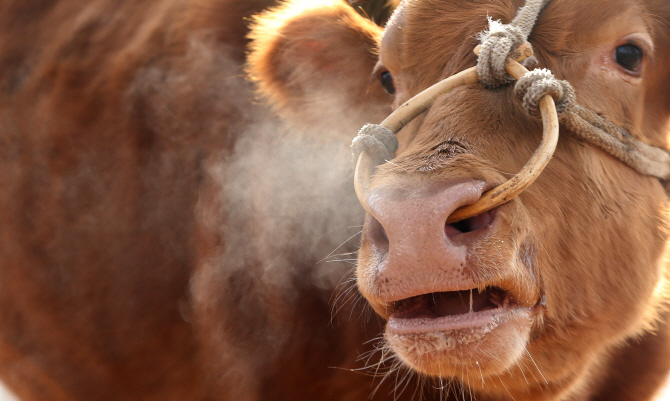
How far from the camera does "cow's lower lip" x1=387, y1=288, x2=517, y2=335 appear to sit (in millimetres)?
1498

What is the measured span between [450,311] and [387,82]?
1.18 meters

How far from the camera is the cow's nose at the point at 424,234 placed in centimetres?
139

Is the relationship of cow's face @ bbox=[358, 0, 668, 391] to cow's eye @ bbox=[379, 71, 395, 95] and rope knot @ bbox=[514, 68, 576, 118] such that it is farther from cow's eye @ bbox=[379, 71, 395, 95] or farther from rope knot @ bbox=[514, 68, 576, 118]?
cow's eye @ bbox=[379, 71, 395, 95]

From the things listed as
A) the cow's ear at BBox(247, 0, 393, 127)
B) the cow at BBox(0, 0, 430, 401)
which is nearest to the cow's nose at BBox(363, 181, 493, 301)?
the cow at BBox(0, 0, 430, 401)

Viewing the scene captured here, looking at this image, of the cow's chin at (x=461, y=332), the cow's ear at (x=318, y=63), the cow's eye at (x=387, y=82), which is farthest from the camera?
the cow's ear at (x=318, y=63)

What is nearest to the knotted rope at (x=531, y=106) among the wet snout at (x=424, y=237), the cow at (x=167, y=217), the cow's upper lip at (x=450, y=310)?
the wet snout at (x=424, y=237)

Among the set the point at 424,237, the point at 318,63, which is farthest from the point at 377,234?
the point at 318,63

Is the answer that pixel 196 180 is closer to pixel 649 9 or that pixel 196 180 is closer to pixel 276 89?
pixel 276 89

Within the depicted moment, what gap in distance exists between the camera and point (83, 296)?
3.07 metres

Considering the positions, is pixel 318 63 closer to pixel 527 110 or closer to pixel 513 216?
pixel 527 110

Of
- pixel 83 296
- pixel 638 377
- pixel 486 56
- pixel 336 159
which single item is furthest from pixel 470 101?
pixel 83 296

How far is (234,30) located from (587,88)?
1.84 metres

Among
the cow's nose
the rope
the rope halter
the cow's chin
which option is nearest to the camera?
the cow's nose

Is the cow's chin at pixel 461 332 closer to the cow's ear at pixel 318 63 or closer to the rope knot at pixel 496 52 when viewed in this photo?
the rope knot at pixel 496 52
